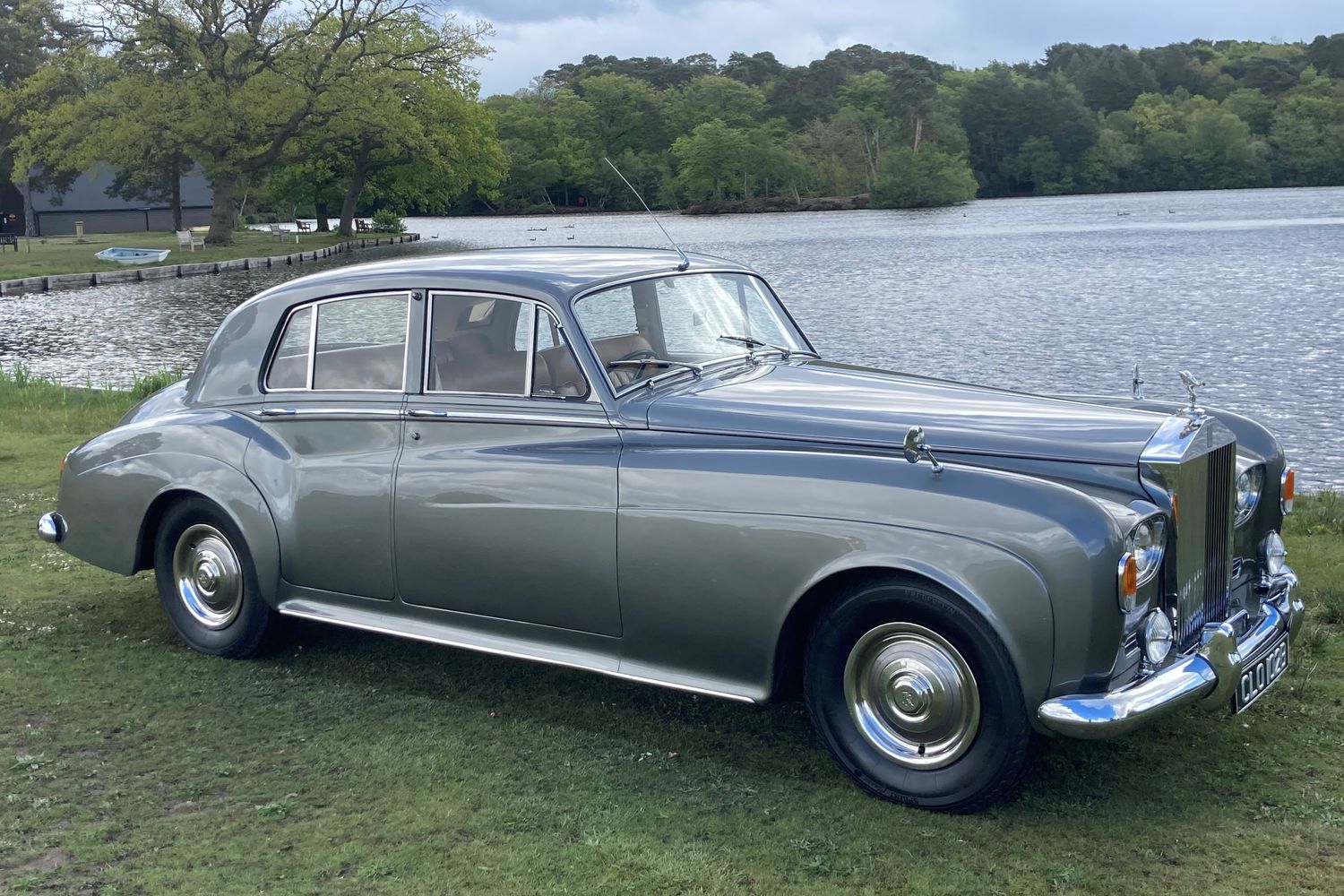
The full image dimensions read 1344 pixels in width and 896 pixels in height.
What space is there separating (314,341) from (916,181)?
11708 centimetres

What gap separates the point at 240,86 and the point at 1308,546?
180ft

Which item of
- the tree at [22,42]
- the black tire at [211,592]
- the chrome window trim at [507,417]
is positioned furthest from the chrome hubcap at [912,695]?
the tree at [22,42]

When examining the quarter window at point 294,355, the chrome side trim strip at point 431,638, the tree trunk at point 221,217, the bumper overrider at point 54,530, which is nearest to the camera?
the chrome side trim strip at point 431,638

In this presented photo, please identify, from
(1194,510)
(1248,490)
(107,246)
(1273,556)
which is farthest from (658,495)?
(107,246)

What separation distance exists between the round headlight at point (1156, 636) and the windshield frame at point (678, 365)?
2.04m

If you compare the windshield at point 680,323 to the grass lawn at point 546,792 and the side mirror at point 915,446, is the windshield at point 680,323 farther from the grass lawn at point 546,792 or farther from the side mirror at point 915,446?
the grass lawn at point 546,792

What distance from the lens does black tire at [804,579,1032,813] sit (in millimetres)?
3982

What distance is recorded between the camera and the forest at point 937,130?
395 feet

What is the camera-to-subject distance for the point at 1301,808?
4.05 metres

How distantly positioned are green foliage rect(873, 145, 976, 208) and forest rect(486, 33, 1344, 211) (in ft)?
0.56

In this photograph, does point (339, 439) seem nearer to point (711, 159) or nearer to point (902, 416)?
point (902, 416)

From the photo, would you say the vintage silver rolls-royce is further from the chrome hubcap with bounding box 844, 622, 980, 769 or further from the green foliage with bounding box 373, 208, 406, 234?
the green foliage with bounding box 373, 208, 406, 234

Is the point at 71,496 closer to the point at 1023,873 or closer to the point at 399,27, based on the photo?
the point at 1023,873

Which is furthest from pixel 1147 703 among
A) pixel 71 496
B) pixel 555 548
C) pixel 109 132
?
pixel 109 132
